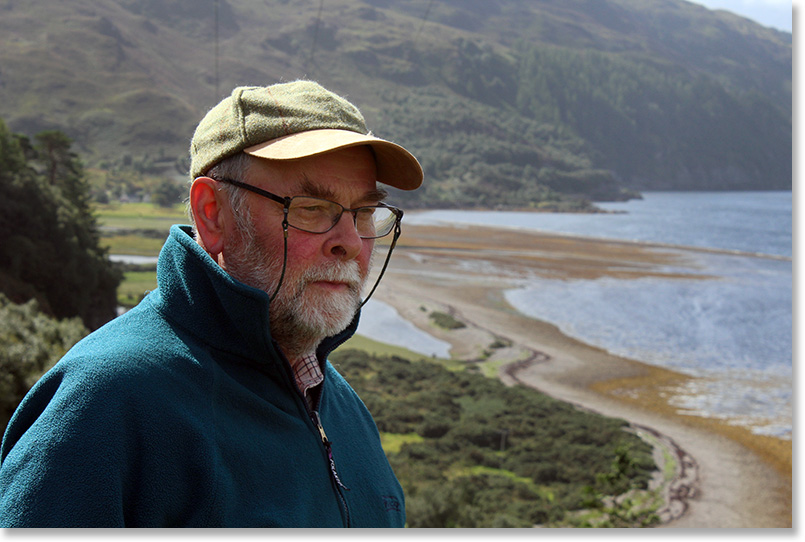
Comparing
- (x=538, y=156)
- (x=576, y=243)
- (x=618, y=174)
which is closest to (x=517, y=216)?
(x=576, y=243)

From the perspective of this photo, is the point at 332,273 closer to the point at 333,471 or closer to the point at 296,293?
the point at 296,293

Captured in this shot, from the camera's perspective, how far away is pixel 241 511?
1.14 meters

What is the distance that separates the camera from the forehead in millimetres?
1286

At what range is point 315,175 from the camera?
130cm

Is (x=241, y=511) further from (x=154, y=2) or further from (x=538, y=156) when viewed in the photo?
(x=154, y=2)

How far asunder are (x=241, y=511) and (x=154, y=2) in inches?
4363

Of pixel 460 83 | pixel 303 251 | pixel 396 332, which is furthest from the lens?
pixel 460 83

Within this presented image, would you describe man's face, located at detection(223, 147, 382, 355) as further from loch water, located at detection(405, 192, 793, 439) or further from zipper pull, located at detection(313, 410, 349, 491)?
loch water, located at detection(405, 192, 793, 439)

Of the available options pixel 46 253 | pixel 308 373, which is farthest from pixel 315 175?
pixel 46 253

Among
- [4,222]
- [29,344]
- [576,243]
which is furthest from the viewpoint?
[576,243]

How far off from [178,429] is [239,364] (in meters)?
0.21

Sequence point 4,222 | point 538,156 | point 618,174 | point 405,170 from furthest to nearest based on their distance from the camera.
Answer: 1. point 618,174
2. point 538,156
3. point 4,222
4. point 405,170

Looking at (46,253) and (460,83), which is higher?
(46,253)

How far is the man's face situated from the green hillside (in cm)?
4598
